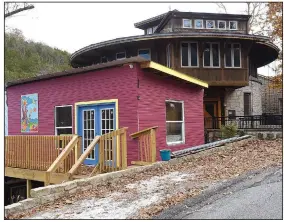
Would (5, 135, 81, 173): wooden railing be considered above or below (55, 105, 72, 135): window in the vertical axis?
below

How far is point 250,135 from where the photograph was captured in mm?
14984

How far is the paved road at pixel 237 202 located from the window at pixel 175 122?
4.83 metres

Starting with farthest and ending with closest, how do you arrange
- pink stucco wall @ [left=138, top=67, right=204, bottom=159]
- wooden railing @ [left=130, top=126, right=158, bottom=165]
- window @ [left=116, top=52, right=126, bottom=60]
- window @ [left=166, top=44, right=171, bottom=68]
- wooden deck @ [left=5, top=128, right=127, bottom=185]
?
window @ [left=116, top=52, right=126, bottom=60] → window @ [left=166, top=44, right=171, bottom=68] → pink stucco wall @ [left=138, top=67, right=204, bottom=159] → wooden railing @ [left=130, top=126, right=158, bottom=165] → wooden deck @ [left=5, top=128, right=127, bottom=185]

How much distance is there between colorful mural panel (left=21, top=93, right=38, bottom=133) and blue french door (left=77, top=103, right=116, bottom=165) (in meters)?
2.77

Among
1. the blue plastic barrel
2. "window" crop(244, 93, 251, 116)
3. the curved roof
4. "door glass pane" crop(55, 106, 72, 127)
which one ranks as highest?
the curved roof

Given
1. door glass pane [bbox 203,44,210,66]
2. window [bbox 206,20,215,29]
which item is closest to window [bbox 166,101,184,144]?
door glass pane [bbox 203,44,210,66]

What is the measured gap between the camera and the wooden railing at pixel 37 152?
28.4 feet

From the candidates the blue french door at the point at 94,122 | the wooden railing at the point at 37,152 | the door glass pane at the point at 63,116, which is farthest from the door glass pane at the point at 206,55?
the wooden railing at the point at 37,152

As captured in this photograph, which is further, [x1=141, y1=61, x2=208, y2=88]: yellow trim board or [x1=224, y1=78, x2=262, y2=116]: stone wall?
[x1=224, y1=78, x2=262, y2=116]: stone wall

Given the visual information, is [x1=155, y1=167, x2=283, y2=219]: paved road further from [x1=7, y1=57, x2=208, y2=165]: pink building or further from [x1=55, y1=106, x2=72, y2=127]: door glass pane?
[x1=55, y1=106, x2=72, y2=127]: door glass pane

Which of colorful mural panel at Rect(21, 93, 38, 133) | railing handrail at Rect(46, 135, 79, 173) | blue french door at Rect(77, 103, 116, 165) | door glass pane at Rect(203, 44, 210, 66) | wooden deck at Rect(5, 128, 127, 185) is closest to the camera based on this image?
railing handrail at Rect(46, 135, 79, 173)

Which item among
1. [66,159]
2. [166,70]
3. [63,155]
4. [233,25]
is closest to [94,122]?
[66,159]

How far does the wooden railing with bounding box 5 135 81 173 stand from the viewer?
866 cm

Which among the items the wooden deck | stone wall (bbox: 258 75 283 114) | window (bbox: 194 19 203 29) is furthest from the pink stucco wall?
stone wall (bbox: 258 75 283 114)
